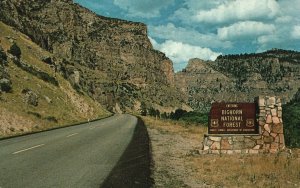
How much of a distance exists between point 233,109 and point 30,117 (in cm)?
2852

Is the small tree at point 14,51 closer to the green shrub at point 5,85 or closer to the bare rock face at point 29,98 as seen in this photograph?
the bare rock face at point 29,98

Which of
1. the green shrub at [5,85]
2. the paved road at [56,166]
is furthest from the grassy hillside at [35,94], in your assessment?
the paved road at [56,166]

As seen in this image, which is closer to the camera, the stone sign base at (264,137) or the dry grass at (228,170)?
the dry grass at (228,170)

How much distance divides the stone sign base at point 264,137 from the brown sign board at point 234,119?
318 mm

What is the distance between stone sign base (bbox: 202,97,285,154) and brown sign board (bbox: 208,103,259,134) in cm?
32

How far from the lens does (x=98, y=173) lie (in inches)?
451

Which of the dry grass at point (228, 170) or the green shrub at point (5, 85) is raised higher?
the green shrub at point (5, 85)

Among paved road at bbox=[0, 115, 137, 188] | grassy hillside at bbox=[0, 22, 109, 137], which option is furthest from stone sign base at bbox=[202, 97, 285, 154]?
grassy hillside at bbox=[0, 22, 109, 137]

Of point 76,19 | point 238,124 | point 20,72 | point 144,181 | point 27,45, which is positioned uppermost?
point 76,19

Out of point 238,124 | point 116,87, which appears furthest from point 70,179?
point 116,87

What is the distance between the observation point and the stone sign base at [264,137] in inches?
642

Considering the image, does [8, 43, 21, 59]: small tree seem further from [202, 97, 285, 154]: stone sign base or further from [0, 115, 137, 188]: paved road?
[202, 97, 285, 154]: stone sign base

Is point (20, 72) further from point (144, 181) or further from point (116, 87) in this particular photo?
point (116, 87)

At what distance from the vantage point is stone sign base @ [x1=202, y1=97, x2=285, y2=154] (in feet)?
53.5
